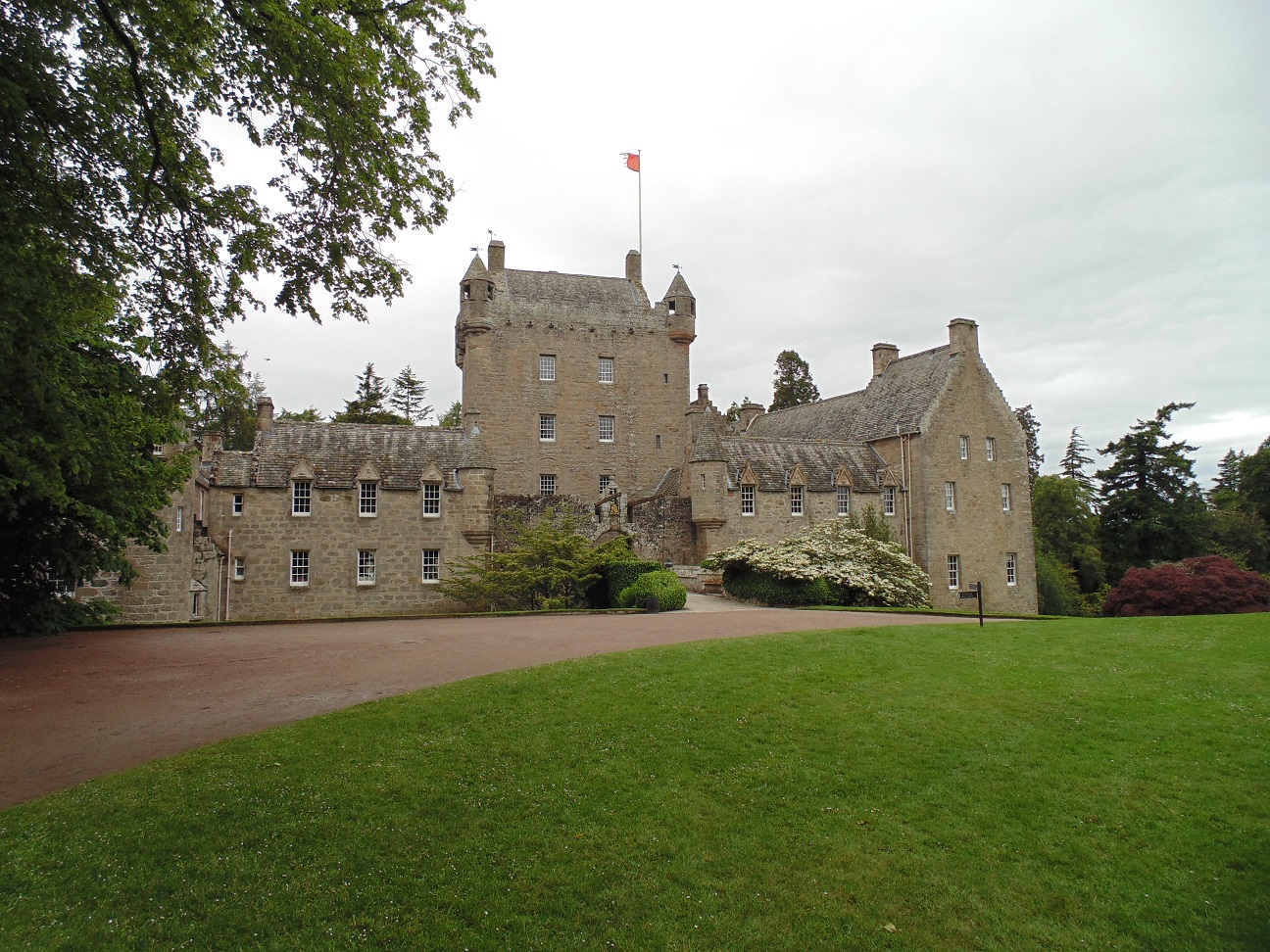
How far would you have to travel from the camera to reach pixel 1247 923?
6.11 meters

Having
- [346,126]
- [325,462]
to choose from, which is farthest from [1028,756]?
[325,462]

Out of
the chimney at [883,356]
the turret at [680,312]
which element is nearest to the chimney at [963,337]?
the chimney at [883,356]

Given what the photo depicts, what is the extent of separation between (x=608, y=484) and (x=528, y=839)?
3225cm

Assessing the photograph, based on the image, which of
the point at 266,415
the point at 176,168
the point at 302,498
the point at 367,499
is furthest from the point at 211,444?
the point at 176,168

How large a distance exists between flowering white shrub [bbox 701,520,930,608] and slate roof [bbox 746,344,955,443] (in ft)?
30.4

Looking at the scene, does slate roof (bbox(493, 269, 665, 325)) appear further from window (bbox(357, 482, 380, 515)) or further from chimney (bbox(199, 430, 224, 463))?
chimney (bbox(199, 430, 224, 463))

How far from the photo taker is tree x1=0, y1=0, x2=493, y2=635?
26.7 ft

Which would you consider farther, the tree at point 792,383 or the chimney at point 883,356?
the tree at point 792,383

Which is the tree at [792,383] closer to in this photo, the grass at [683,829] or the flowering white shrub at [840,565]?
the flowering white shrub at [840,565]

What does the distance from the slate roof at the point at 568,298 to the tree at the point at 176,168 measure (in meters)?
28.1

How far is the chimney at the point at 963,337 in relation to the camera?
37531 millimetres

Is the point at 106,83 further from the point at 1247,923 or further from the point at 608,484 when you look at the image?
the point at 608,484

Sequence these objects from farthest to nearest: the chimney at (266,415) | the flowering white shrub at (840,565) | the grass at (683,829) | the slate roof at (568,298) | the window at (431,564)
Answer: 1. the slate roof at (568,298)
2. the window at (431,564)
3. the chimney at (266,415)
4. the flowering white shrub at (840,565)
5. the grass at (683,829)

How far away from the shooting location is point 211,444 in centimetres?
2972
